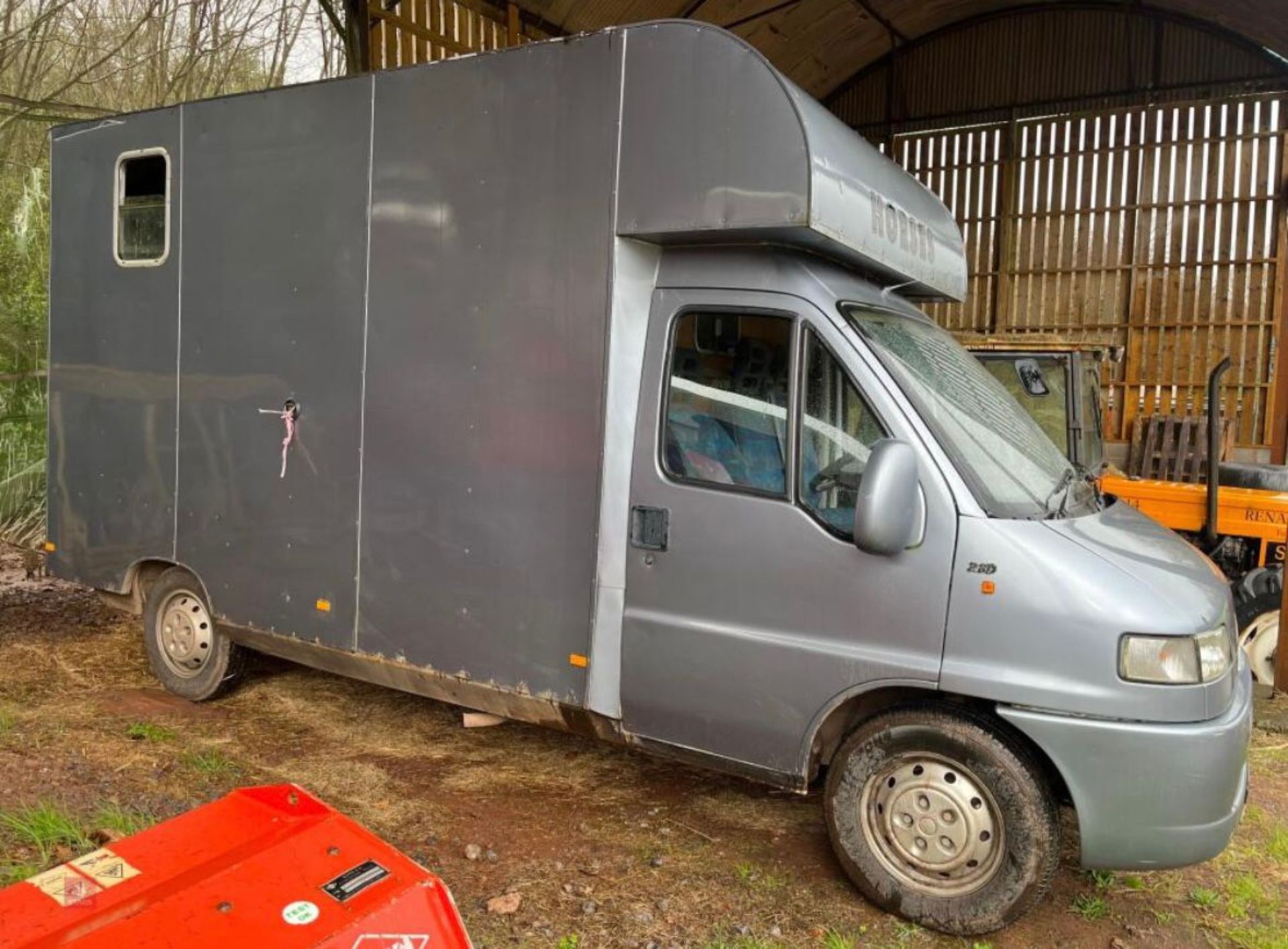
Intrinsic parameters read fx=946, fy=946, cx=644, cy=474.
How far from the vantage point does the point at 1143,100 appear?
51.0 ft

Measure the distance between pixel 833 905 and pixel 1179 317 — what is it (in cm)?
1467

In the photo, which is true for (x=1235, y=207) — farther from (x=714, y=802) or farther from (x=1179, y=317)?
(x=714, y=802)

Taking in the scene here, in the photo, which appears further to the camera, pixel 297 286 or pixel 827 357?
pixel 297 286

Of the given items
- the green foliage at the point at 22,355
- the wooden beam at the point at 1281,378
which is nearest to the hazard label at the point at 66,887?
the green foliage at the point at 22,355

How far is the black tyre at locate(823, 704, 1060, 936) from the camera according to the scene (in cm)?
322

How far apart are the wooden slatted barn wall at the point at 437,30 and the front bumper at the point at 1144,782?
799cm

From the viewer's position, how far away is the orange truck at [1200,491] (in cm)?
648

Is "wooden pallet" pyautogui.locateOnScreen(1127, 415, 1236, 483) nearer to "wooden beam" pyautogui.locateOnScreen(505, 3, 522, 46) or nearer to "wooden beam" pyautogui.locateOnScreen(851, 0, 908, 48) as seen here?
"wooden beam" pyautogui.locateOnScreen(851, 0, 908, 48)

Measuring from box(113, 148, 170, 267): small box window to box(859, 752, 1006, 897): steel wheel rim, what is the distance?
4650 millimetres

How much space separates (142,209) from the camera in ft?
17.9

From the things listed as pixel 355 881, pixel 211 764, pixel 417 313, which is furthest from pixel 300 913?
pixel 211 764

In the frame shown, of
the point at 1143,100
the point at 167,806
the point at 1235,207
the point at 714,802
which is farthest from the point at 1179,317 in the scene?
the point at 167,806

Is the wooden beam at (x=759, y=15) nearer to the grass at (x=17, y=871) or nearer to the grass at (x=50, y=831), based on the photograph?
the grass at (x=50, y=831)

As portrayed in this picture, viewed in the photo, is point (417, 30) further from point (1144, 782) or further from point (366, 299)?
point (1144, 782)
